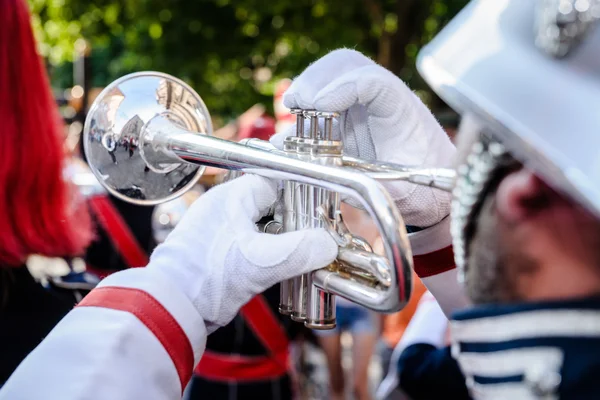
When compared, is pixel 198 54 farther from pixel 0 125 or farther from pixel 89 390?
pixel 89 390

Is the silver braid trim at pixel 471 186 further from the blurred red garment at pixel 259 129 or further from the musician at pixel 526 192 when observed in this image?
the blurred red garment at pixel 259 129

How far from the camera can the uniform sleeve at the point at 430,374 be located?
2.58 m

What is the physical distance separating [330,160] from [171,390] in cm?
43

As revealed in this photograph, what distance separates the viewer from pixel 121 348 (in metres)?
1.20

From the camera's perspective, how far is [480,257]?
0.93 m

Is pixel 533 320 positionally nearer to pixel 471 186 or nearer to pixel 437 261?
pixel 471 186

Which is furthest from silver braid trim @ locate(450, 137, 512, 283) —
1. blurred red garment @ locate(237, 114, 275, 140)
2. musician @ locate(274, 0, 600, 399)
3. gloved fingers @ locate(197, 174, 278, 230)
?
blurred red garment @ locate(237, 114, 275, 140)

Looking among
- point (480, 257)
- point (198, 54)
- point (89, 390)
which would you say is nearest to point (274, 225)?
point (89, 390)

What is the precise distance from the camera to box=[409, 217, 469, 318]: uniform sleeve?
5.14 feet

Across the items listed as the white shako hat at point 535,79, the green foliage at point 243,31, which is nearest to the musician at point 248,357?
the white shako hat at point 535,79

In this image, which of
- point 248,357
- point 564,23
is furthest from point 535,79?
point 248,357

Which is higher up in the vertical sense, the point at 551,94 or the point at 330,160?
the point at 551,94

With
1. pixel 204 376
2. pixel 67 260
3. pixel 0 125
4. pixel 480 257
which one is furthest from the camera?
pixel 204 376

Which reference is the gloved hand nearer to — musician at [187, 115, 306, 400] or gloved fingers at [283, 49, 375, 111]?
gloved fingers at [283, 49, 375, 111]
